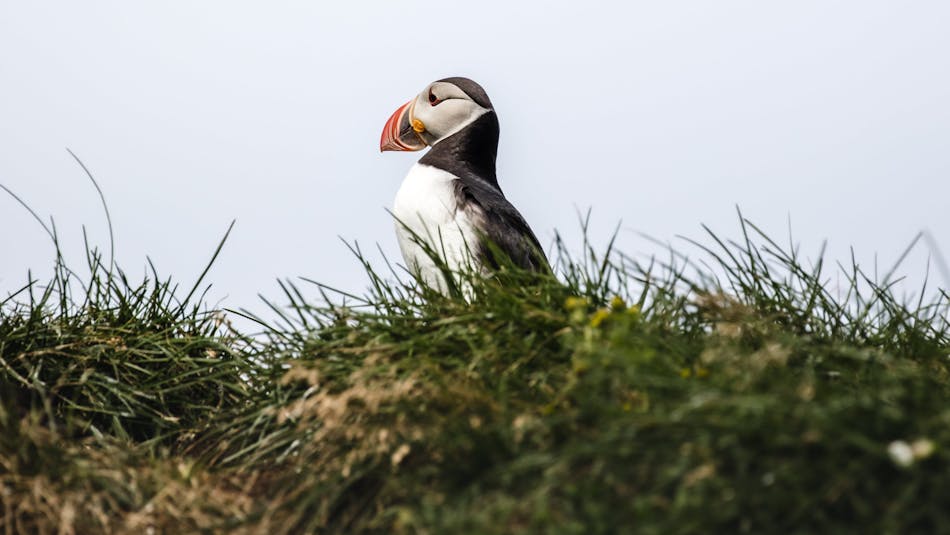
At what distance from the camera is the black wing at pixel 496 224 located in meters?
5.62

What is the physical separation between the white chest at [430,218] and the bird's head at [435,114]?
0.54 meters

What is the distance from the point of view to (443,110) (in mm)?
6676

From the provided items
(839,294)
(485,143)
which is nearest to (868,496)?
(839,294)

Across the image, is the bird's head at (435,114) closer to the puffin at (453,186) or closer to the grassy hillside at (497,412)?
the puffin at (453,186)

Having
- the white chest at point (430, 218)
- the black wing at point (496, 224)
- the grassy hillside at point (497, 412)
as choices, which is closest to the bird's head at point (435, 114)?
the white chest at point (430, 218)

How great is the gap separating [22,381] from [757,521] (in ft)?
10.2

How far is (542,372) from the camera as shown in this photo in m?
3.67

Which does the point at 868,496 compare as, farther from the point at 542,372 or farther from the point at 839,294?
the point at 839,294

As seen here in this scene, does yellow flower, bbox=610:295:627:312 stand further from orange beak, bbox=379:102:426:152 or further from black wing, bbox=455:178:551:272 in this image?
orange beak, bbox=379:102:426:152

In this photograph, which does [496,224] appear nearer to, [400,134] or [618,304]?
[400,134]

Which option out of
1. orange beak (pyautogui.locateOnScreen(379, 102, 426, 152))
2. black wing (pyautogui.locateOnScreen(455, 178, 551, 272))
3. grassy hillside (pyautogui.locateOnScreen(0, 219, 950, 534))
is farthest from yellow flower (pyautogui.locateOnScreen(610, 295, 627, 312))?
orange beak (pyautogui.locateOnScreen(379, 102, 426, 152))

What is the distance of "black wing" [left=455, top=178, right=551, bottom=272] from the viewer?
5.62 meters

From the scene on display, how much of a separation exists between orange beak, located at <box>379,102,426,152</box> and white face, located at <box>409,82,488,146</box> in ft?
0.25

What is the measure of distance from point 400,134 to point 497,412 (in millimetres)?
3855
